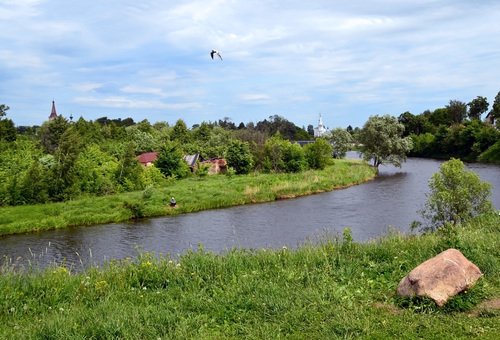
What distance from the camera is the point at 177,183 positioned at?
150 feet

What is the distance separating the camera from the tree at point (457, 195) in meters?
17.9

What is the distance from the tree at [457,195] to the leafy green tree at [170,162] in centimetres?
3327

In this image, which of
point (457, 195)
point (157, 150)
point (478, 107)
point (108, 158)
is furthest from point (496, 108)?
point (457, 195)

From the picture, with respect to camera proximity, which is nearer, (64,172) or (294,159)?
(64,172)

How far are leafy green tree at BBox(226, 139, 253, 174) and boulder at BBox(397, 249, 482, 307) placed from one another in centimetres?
4504

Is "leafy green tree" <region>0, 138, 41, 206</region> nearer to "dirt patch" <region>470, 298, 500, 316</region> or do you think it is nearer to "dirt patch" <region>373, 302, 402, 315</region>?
"dirt patch" <region>373, 302, 402, 315</region>

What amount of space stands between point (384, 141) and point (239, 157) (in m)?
21.3

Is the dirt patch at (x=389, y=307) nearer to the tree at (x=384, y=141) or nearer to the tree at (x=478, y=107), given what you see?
the tree at (x=384, y=141)

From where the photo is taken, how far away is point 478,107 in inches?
4146

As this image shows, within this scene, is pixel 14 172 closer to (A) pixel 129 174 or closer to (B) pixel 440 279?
(A) pixel 129 174

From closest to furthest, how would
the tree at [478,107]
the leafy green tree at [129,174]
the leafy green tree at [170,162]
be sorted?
the leafy green tree at [129,174] → the leafy green tree at [170,162] → the tree at [478,107]

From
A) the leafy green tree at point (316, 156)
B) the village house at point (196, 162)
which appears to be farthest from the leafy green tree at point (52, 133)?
the leafy green tree at point (316, 156)

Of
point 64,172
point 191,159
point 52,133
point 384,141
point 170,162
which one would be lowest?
point 64,172

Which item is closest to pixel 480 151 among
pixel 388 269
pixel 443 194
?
pixel 443 194
